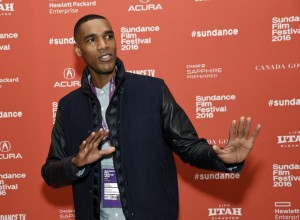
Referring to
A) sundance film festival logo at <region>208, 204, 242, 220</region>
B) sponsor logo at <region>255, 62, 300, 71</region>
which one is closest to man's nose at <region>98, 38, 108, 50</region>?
sponsor logo at <region>255, 62, 300, 71</region>

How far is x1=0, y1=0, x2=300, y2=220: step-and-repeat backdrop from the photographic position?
8.43 feet

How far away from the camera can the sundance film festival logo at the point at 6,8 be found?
2.70 m

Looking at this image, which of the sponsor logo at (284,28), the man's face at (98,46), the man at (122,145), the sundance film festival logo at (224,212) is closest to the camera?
the man at (122,145)

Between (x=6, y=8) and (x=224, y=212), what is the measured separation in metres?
2.07

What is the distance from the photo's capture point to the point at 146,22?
2.64 metres

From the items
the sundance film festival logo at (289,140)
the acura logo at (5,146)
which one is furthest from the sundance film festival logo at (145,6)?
the acura logo at (5,146)

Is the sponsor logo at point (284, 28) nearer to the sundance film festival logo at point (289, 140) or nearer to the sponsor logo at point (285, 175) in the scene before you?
the sundance film festival logo at point (289, 140)

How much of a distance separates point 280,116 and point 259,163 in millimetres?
345

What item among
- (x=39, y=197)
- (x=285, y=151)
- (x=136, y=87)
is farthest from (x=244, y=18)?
(x=39, y=197)

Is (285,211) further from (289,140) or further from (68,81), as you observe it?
(68,81)

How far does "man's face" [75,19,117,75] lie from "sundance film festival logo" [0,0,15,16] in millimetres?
1072

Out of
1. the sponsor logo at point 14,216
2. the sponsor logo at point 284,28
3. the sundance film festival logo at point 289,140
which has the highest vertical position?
the sponsor logo at point 284,28

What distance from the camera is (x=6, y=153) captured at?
2.73 meters

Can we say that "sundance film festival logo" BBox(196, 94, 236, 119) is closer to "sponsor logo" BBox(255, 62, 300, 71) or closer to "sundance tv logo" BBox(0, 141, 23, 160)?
"sponsor logo" BBox(255, 62, 300, 71)
